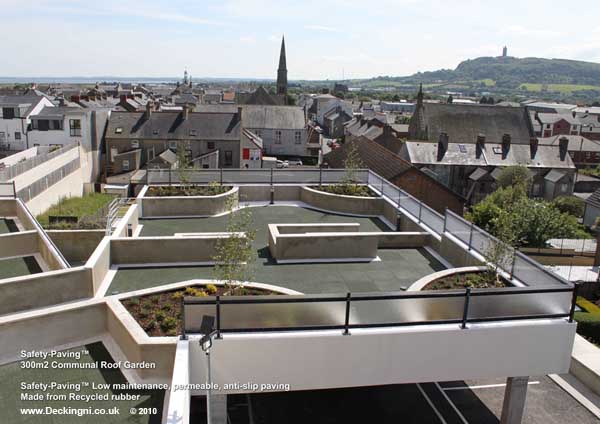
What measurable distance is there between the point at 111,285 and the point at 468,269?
9.92 metres

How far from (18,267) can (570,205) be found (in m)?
57.1

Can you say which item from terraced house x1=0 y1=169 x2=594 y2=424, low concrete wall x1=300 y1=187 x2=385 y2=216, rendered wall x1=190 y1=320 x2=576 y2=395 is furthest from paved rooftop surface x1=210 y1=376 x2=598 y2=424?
low concrete wall x1=300 y1=187 x2=385 y2=216

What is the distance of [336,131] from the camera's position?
406 ft

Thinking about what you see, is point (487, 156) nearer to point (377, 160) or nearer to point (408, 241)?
point (377, 160)

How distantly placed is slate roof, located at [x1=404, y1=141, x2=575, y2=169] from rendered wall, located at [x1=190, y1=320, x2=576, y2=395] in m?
48.8

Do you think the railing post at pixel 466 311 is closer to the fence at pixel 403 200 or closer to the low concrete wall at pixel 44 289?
the fence at pixel 403 200

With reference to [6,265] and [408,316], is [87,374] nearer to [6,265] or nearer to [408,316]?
[408,316]

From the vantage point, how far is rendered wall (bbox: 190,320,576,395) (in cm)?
923

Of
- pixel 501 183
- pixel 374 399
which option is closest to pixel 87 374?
pixel 374 399

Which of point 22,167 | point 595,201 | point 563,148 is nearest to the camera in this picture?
point 22,167

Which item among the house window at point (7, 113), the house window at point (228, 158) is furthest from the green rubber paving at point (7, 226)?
the house window at point (7, 113)

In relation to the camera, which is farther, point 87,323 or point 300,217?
point 300,217

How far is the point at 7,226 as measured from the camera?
18188mm

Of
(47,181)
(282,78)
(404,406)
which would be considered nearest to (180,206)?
(404,406)
